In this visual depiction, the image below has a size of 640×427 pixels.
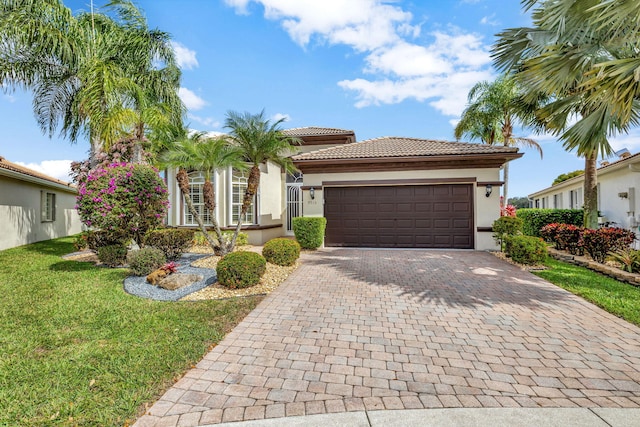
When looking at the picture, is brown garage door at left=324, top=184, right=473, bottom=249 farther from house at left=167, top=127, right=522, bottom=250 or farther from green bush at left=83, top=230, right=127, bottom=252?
green bush at left=83, top=230, right=127, bottom=252

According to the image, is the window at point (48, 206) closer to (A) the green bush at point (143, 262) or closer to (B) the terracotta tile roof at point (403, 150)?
(A) the green bush at point (143, 262)

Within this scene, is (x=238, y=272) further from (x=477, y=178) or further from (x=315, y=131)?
(x=315, y=131)

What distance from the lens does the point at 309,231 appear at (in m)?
11.0

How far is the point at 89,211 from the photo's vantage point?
26.8 feet

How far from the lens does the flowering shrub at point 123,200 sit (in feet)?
26.4

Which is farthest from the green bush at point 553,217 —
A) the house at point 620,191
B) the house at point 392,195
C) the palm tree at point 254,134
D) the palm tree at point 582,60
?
the palm tree at point 254,134

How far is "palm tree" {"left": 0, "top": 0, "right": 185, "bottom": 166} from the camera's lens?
1023cm

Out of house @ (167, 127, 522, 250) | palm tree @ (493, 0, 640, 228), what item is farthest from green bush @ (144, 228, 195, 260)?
palm tree @ (493, 0, 640, 228)

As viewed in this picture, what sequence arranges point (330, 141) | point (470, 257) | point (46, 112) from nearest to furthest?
point (470, 257), point (46, 112), point (330, 141)

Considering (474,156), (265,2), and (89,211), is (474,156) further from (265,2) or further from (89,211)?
(89,211)

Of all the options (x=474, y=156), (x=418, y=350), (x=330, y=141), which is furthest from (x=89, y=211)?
(x=474, y=156)

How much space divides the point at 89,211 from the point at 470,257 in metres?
11.6

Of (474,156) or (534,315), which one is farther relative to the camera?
(474,156)

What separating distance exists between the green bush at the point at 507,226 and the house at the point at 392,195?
1.79ft
